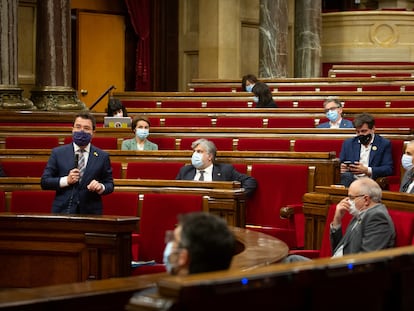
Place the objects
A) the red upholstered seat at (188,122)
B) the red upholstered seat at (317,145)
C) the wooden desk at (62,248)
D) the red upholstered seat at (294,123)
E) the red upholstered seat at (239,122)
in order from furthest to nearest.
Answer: the red upholstered seat at (188,122)
the red upholstered seat at (239,122)
the red upholstered seat at (294,123)
the red upholstered seat at (317,145)
the wooden desk at (62,248)

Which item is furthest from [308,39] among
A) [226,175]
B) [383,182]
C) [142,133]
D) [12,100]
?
[226,175]

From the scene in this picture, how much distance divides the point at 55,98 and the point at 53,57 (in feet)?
1.47

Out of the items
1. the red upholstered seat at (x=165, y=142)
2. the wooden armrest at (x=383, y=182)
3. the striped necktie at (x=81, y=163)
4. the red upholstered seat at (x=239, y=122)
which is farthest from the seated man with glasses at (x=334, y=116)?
the striped necktie at (x=81, y=163)

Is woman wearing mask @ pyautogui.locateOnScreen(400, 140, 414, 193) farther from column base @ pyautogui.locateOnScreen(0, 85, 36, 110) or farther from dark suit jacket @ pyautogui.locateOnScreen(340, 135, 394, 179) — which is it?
column base @ pyautogui.locateOnScreen(0, 85, 36, 110)

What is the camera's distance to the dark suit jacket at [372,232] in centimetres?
446

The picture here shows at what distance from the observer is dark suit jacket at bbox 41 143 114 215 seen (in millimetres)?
5582

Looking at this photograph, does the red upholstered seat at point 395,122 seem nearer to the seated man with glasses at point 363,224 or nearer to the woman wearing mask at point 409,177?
the woman wearing mask at point 409,177

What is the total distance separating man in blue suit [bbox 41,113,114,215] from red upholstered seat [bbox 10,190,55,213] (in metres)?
0.35

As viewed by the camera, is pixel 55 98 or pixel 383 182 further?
pixel 55 98

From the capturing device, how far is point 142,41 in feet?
52.4

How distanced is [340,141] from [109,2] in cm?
855

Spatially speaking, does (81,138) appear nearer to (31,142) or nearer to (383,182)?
(383,182)

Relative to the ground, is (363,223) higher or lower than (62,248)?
higher

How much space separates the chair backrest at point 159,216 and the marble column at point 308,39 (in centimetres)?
1088
